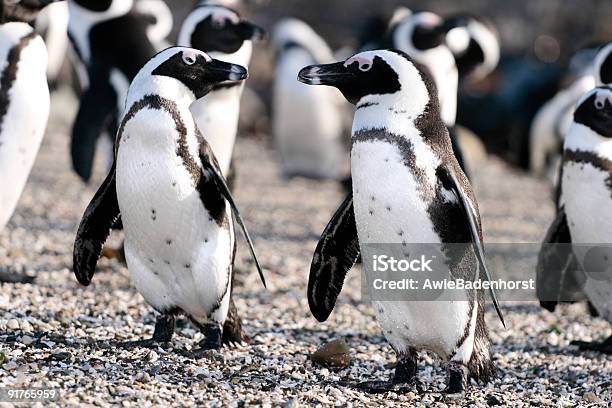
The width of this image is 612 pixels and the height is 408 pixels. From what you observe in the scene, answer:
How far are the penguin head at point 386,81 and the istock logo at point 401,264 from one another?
0.58 m

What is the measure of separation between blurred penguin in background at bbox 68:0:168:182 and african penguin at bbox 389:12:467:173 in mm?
1917

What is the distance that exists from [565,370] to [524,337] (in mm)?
735

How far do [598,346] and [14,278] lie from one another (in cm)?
305

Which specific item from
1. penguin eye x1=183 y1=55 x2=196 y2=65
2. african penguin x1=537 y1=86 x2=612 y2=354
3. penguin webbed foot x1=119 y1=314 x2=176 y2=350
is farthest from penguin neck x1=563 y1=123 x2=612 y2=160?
penguin webbed foot x1=119 y1=314 x2=176 y2=350

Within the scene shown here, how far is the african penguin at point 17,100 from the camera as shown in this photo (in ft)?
18.1

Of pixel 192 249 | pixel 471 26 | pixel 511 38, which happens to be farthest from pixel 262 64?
pixel 192 249

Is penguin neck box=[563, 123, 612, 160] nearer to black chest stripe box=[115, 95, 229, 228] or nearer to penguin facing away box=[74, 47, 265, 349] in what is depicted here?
penguin facing away box=[74, 47, 265, 349]

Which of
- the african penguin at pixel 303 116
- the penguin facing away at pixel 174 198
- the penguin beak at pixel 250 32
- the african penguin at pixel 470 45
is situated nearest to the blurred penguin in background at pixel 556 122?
the african penguin at pixel 470 45

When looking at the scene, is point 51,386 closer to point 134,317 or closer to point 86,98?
point 134,317

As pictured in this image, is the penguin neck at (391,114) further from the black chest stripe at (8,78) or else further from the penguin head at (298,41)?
the penguin head at (298,41)

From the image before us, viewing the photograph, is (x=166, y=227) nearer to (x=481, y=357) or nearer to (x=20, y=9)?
(x=481, y=357)

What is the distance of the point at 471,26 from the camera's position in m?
8.98

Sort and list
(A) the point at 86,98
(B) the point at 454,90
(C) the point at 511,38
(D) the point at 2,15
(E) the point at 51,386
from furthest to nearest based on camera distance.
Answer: (C) the point at 511,38
(B) the point at 454,90
(A) the point at 86,98
(D) the point at 2,15
(E) the point at 51,386

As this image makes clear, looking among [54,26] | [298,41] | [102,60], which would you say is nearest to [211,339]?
[102,60]
